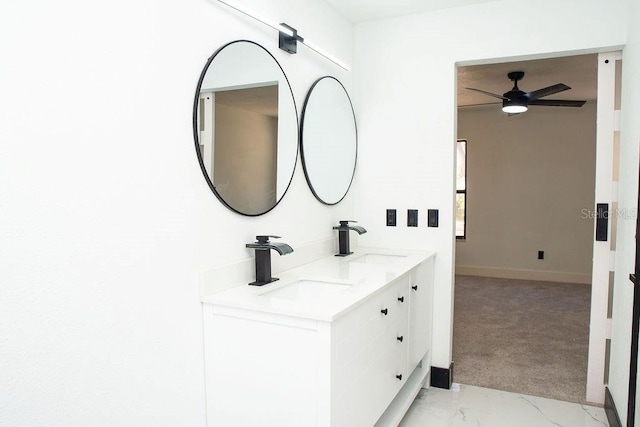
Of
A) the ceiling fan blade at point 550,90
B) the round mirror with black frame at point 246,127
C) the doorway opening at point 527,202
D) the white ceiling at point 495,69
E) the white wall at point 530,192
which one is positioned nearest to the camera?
the round mirror with black frame at point 246,127

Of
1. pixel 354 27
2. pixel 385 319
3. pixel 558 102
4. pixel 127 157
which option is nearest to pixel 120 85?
pixel 127 157

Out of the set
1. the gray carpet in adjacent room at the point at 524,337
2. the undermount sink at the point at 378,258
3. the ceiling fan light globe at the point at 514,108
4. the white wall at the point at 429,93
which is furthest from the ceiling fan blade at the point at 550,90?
the undermount sink at the point at 378,258

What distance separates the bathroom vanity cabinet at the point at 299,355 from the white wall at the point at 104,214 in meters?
0.12

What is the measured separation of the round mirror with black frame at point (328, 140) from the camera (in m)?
2.54

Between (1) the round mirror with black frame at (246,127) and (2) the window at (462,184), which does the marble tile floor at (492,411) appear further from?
(2) the window at (462,184)

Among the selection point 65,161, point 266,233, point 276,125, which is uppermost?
point 276,125

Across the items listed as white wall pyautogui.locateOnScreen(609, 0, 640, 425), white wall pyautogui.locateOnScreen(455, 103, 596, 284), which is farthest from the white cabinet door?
white wall pyautogui.locateOnScreen(455, 103, 596, 284)

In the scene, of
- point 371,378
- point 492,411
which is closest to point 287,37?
point 371,378

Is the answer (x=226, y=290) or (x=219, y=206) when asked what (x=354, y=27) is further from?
(x=226, y=290)

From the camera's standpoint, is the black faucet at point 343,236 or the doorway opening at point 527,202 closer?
the black faucet at point 343,236

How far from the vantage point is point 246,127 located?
6.61 feet

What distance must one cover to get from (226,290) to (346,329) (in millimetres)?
531

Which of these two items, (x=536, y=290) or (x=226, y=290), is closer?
(x=226, y=290)

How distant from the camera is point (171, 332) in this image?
5.22ft
